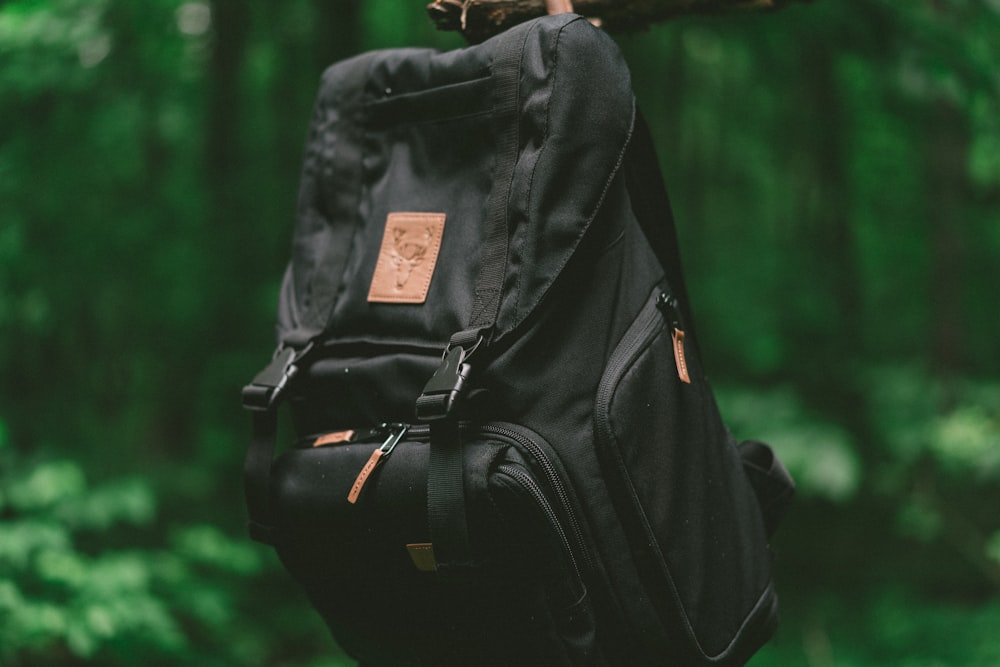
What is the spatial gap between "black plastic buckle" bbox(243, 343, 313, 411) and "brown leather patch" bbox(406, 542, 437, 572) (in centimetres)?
28

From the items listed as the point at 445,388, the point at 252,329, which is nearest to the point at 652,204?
the point at 445,388

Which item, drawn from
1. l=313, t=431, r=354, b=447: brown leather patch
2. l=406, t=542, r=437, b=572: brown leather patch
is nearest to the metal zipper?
l=406, t=542, r=437, b=572: brown leather patch

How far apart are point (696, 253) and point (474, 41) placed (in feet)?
16.4

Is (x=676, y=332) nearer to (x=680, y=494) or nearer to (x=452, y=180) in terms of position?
(x=680, y=494)

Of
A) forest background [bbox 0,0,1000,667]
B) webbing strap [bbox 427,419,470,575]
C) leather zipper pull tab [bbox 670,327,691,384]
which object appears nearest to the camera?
webbing strap [bbox 427,419,470,575]

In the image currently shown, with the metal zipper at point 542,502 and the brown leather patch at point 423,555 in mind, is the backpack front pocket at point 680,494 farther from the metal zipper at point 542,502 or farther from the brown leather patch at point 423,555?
the brown leather patch at point 423,555

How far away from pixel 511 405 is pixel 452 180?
32 cm

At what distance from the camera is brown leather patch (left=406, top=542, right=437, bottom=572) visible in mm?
981

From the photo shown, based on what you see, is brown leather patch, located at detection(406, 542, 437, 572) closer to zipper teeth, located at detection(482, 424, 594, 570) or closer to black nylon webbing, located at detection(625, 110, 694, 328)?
zipper teeth, located at detection(482, 424, 594, 570)

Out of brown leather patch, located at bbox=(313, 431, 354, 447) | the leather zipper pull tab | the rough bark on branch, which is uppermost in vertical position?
the rough bark on branch

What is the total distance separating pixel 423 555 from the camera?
99 centimetres

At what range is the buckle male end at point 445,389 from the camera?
0.94 meters

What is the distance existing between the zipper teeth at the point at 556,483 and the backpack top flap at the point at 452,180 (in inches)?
4.7

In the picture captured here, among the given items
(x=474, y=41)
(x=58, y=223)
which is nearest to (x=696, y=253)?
(x=58, y=223)
